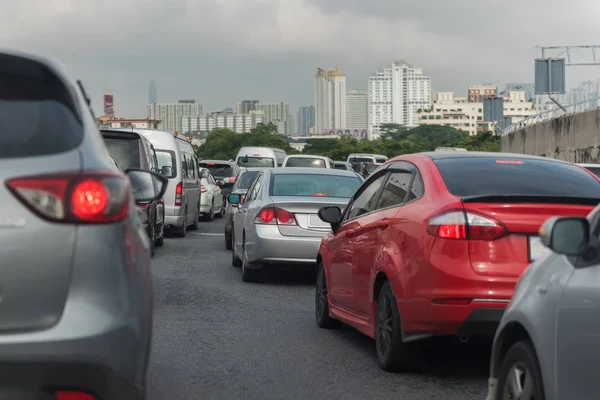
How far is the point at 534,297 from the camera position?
15.9ft

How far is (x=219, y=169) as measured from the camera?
40.3m

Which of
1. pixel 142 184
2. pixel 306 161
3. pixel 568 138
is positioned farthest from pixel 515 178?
pixel 568 138

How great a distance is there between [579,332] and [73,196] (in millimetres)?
1961

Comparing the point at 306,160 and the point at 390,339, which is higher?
the point at 306,160

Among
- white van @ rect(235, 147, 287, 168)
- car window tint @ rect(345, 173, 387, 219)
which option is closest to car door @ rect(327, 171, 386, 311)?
car window tint @ rect(345, 173, 387, 219)

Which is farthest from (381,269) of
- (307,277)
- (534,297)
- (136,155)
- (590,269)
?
→ (136,155)

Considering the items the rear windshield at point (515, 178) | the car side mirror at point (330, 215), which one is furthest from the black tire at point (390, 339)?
the car side mirror at point (330, 215)

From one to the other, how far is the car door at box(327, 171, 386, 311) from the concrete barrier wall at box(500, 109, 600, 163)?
96.3ft

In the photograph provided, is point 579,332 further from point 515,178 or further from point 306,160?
point 306,160

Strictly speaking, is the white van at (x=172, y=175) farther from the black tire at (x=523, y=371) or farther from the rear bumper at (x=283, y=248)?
the black tire at (x=523, y=371)

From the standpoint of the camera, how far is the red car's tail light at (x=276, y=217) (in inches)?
528

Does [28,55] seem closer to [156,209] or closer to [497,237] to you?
[497,237]

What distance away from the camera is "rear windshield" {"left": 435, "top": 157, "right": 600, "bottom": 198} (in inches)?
289

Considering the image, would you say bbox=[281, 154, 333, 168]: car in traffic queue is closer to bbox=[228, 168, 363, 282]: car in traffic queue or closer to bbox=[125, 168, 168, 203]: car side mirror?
bbox=[228, 168, 363, 282]: car in traffic queue
